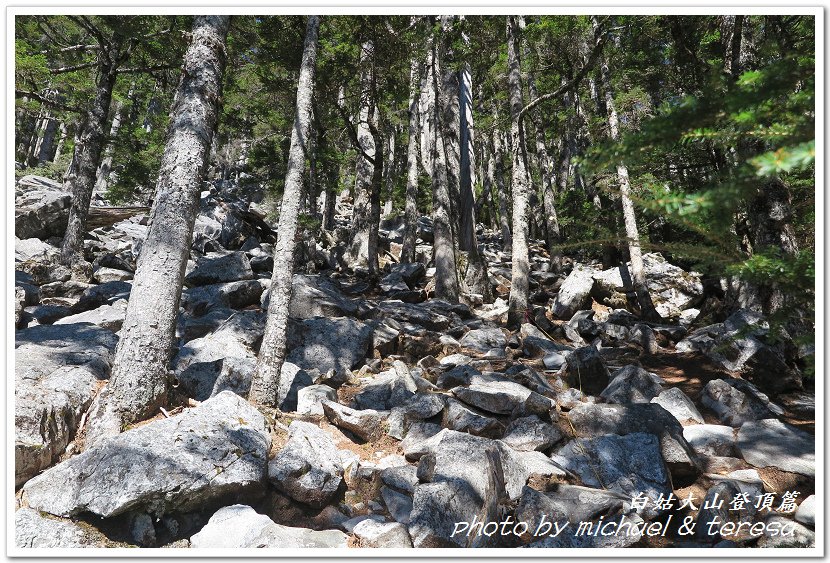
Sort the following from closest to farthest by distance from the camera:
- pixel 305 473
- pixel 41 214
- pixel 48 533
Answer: pixel 48 533, pixel 305 473, pixel 41 214

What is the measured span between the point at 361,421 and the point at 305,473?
135cm

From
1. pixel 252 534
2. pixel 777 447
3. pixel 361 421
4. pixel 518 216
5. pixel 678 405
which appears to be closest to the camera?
pixel 252 534

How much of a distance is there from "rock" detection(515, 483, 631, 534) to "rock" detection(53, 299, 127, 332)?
742cm

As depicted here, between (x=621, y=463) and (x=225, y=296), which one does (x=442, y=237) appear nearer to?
(x=225, y=296)

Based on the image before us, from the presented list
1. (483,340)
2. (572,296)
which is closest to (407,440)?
(483,340)

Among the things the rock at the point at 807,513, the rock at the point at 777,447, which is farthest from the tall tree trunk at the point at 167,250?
the rock at the point at 777,447

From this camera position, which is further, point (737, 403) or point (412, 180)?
point (412, 180)

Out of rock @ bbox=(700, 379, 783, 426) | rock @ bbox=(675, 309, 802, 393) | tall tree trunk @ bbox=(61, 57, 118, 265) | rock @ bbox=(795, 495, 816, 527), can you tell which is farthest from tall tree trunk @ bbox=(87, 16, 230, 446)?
tall tree trunk @ bbox=(61, 57, 118, 265)

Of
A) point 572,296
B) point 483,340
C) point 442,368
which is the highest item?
point 572,296

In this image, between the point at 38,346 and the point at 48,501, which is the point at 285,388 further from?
the point at 38,346

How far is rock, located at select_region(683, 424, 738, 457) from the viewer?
4.62 metres

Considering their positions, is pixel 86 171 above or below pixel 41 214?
above

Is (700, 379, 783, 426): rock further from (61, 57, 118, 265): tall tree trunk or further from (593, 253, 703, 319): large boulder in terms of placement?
(61, 57, 118, 265): tall tree trunk

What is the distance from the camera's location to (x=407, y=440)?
482 cm
